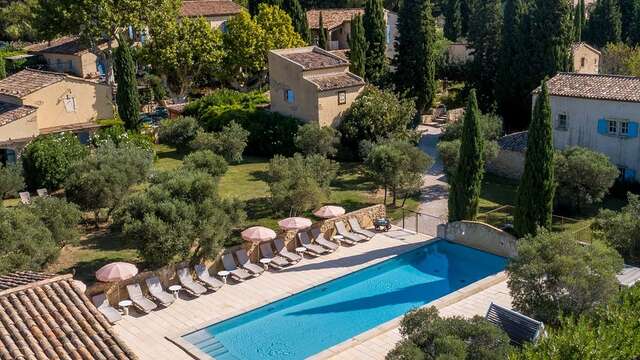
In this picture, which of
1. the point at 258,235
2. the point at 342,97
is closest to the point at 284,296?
the point at 258,235

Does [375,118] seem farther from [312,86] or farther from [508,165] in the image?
[508,165]

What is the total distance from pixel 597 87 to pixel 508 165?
657 centimetres

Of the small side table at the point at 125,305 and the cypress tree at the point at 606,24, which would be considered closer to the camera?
the small side table at the point at 125,305

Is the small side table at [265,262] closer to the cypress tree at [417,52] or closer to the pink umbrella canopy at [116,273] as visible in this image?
the pink umbrella canopy at [116,273]

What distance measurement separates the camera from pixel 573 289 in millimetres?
18719

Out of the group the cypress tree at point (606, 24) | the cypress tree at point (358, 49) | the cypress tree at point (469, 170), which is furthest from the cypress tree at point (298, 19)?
the cypress tree at point (469, 170)

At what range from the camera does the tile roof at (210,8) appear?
68.2 metres

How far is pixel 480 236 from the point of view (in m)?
29.7

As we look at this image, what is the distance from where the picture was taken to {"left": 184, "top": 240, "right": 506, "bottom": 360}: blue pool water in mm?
22359

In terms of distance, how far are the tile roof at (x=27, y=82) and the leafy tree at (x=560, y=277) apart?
31239 mm

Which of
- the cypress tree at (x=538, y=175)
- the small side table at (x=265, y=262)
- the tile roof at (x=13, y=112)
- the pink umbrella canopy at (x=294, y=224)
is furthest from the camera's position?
the tile roof at (x=13, y=112)

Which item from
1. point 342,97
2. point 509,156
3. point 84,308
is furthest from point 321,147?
point 84,308

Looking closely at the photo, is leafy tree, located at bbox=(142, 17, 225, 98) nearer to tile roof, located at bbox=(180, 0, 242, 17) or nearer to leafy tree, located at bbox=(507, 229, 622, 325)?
tile roof, located at bbox=(180, 0, 242, 17)

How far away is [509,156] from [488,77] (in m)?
13.8
